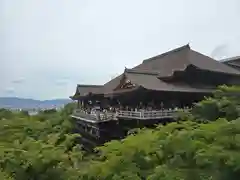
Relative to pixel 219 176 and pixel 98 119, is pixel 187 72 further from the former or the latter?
pixel 219 176

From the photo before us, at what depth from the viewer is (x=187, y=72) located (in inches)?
1080

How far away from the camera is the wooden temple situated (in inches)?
921

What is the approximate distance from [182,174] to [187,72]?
19059 mm

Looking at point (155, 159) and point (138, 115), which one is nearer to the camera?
point (155, 159)

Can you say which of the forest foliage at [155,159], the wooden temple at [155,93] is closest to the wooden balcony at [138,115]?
the wooden temple at [155,93]

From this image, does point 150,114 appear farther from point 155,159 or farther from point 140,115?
point 155,159

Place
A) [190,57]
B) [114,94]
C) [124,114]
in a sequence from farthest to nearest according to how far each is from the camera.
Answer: [190,57], [114,94], [124,114]

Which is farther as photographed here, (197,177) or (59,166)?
(59,166)

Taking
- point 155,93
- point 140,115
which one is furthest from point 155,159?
point 155,93

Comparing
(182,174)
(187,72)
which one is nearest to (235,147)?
(182,174)

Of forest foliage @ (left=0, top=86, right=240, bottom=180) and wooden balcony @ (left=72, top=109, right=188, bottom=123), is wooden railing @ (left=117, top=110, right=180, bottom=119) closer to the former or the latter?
wooden balcony @ (left=72, top=109, right=188, bottom=123)

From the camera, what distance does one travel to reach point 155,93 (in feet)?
80.7

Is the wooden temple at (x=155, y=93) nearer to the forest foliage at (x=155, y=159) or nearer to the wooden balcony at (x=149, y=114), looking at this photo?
the wooden balcony at (x=149, y=114)

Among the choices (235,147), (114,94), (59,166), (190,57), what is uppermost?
(190,57)
